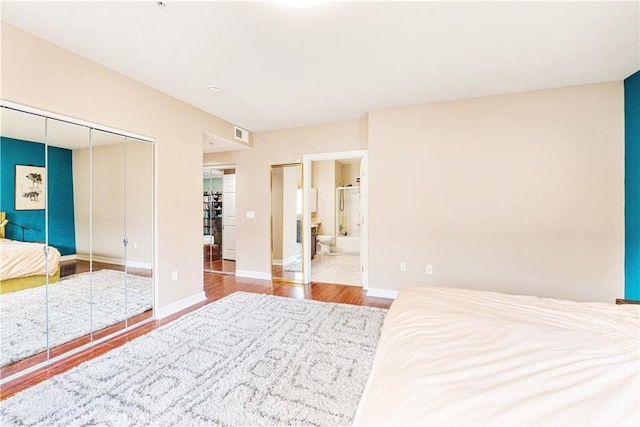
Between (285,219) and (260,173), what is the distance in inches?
37.8

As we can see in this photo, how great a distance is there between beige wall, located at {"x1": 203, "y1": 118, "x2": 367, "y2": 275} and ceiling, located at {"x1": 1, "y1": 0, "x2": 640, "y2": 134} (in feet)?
4.17

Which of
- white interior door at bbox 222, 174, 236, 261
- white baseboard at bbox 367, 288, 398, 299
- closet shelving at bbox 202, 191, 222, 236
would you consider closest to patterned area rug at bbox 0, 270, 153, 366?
closet shelving at bbox 202, 191, 222, 236

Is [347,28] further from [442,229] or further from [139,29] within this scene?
[442,229]

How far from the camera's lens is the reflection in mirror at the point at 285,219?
4773mm

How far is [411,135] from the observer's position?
142 inches

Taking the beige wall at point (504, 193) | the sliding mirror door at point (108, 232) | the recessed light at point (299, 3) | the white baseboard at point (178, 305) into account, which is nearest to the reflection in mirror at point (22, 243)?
the sliding mirror door at point (108, 232)

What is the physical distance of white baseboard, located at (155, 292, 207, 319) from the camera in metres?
3.12

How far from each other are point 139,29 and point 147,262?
231 cm

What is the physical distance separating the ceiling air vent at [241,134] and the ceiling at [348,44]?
119 centimetres

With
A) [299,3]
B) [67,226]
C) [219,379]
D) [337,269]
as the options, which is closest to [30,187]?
[67,226]

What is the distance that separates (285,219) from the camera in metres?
4.92

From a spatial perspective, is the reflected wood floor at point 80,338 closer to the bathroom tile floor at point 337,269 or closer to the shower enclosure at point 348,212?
the bathroom tile floor at point 337,269

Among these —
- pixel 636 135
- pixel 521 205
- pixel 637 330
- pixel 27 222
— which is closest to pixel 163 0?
pixel 27 222

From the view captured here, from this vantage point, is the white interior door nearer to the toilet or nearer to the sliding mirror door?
the toilet
